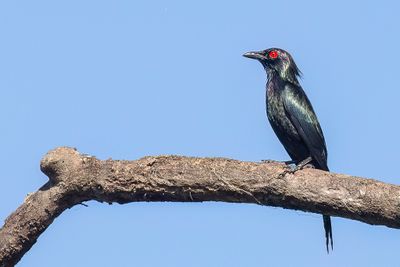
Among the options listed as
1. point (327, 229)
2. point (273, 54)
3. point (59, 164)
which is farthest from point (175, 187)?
point (273, 54)

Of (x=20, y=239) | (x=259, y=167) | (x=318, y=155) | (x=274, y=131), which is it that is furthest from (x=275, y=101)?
(x=20, y=239)

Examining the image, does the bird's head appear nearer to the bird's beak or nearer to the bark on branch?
the bird's beak

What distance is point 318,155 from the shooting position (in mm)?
8406

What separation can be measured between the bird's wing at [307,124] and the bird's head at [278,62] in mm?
639

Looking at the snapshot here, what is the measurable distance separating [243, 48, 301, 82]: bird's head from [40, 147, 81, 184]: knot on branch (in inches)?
149

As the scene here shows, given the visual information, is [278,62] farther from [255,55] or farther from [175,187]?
[175,187]

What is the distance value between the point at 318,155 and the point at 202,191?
263 centimetres

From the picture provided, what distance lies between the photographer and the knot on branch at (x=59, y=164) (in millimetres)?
6218

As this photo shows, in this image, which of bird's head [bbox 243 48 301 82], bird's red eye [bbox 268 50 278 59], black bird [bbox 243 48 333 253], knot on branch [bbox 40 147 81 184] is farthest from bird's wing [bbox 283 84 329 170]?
knot on branch [bbox 40 147 81 184]

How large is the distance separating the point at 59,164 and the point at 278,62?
4.06m

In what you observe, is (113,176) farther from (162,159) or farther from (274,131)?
(274,131)

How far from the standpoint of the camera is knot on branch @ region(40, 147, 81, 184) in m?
6.22

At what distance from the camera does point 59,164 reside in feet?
20.4

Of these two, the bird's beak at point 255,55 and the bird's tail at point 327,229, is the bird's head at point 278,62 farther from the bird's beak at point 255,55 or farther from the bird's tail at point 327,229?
the bird's tail at point 327,229
